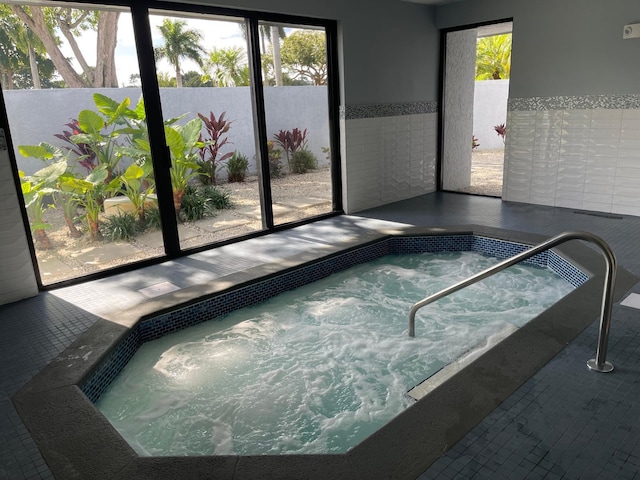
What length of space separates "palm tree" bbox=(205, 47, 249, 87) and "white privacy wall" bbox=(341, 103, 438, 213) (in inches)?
65.2

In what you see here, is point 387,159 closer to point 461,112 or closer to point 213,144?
point 461,112

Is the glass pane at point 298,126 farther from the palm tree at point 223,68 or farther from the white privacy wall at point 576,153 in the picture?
the white privacy wall at point 576,153

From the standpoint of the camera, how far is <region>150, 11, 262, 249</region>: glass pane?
5664 millimetres

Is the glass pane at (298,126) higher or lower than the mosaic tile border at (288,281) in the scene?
higher

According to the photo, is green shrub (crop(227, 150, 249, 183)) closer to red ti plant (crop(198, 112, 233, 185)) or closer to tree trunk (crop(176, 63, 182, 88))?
red ti plant (crop(198, 112, 233, 185))

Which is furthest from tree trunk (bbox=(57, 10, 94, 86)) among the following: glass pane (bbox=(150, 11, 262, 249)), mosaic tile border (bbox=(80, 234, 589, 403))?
mosaic tile border (bbox=(80, 234, 589, 403))

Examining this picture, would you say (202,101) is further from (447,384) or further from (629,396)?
(629,396)

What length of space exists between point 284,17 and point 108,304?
358cm

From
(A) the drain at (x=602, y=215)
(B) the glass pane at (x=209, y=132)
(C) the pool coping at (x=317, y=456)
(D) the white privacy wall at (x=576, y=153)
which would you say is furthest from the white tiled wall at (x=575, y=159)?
(B) the glass pane at (x=209, y=132)

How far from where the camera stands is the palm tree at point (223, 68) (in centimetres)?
624

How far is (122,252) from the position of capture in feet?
16.7

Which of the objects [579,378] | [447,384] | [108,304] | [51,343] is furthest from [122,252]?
[579,378]

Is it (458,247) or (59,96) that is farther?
(458,247)

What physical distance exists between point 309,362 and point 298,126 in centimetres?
431
